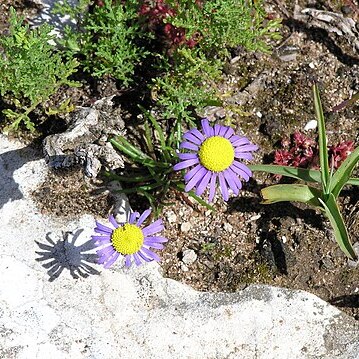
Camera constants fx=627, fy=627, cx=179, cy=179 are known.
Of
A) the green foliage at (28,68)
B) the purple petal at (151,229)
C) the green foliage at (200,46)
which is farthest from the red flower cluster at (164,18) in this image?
the purple petal at (151,229)

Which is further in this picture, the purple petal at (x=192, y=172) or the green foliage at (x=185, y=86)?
the green foliage at (x=185, y=86)

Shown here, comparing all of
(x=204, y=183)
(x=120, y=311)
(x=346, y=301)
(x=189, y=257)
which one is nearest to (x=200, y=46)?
(x=204, y=183)

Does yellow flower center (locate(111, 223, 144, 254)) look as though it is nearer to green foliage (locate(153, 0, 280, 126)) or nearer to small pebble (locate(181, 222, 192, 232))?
small pebble (locate(181, 222, 192, 232))

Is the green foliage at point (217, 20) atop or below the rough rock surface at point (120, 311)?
atop

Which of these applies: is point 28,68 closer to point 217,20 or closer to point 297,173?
point 217,20

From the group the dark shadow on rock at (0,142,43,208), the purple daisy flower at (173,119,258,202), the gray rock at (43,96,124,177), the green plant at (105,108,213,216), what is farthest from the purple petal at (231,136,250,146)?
the dark shadow on rock at (0,142,43,208)

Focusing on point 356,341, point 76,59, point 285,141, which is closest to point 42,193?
point 76,59

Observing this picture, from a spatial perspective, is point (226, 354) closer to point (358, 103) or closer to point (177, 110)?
point (177, 110)

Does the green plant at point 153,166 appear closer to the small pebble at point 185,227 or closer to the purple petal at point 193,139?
the small pebble at point 185,227
